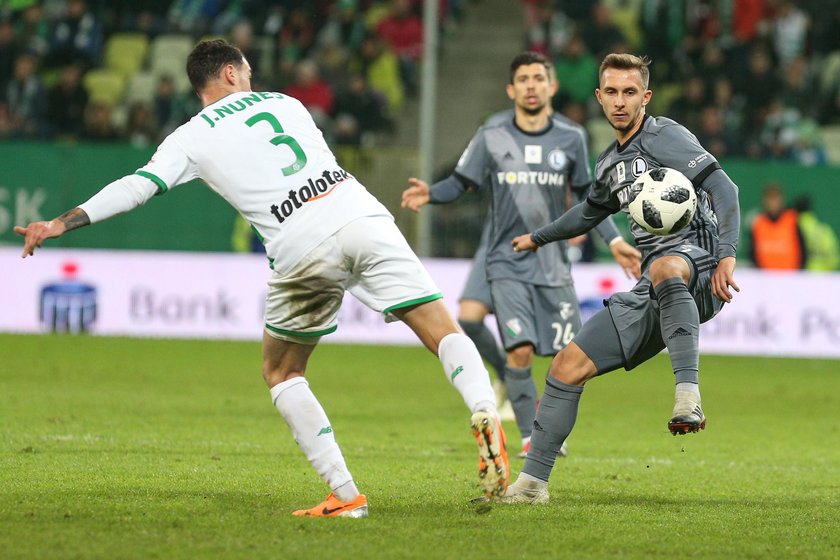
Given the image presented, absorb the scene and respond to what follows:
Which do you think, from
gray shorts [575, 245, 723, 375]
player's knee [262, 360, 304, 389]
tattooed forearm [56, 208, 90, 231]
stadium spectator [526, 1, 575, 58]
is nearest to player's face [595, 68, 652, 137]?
gray shorts [575, 245, 723, 375]

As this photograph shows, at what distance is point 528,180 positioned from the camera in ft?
30.9

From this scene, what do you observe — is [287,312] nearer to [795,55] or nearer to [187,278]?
[187,278]

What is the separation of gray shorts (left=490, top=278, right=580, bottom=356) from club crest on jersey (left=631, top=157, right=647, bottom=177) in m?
2.60

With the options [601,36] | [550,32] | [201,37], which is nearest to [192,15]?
[201,37]

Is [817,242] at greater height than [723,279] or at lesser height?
lesser

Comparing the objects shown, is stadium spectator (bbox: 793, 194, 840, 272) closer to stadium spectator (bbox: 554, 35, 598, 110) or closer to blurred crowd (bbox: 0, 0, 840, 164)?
blurred crowd (bbox: 0, 0, 840, 164)

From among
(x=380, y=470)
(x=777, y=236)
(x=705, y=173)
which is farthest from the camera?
(x=777, y=236)

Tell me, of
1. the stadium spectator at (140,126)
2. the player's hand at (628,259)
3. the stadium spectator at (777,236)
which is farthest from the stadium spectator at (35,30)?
the player's hand at (628,259)

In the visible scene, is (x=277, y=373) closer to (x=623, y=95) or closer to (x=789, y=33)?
(x=623, y=95)

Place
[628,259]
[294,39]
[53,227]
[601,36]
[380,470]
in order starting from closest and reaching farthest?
[53,227], [380,470], [628,259], [601,36], [294,39]

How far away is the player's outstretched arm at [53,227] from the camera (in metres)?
5.77

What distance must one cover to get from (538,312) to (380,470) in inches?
75.1

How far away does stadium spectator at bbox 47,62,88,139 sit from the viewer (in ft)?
69.3

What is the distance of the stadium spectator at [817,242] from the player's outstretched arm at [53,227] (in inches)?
555
